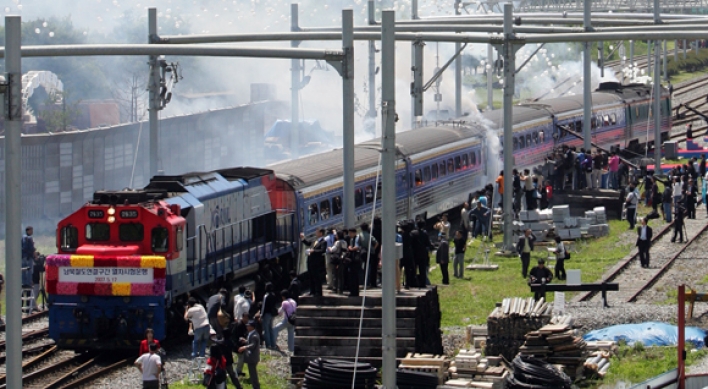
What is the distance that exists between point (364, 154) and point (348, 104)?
10.7 meters

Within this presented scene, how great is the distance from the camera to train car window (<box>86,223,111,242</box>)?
22469 millimetres

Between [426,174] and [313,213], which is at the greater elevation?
[426,174]

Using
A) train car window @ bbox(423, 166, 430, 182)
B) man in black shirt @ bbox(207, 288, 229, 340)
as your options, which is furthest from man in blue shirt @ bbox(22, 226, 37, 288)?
train car window @ bbox(423, 166, 430, 182)

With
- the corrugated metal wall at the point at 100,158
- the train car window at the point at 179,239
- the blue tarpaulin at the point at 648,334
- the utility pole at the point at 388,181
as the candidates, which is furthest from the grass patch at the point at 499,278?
the corrugated metal wall at the point at 100,158

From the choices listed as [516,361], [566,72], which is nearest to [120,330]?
[516,361]

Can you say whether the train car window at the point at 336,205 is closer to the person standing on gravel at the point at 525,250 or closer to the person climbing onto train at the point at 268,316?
the person standing on gravel at the point at 525,250

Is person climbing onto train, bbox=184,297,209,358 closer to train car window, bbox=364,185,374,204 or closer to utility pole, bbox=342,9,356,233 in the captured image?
utility pole, bbox=342,9,356,233

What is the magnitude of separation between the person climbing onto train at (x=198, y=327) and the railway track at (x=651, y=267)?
860 centimetres

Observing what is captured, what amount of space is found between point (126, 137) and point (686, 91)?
4787cm

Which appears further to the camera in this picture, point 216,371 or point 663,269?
point 663,269

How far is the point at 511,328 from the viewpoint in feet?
68.1

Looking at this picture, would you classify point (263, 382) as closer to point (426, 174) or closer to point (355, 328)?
point (355, 328)

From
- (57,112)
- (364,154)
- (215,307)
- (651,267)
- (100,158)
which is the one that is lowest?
(651,267)

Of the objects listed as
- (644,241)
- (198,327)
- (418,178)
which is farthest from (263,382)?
(418,178)
